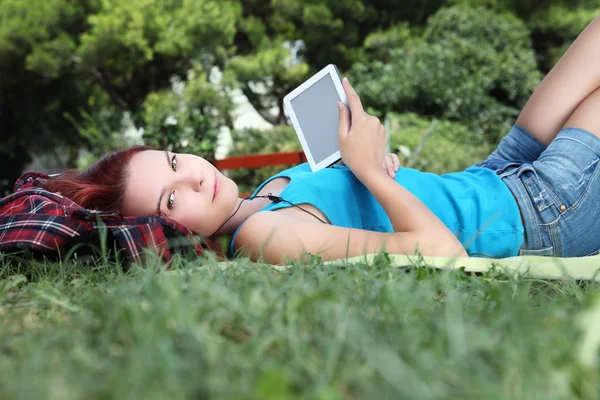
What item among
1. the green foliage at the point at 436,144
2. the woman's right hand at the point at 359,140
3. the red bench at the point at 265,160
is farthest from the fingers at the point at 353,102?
the green foliage at the point at 436,144

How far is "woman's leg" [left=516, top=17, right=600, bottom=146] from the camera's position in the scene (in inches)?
101

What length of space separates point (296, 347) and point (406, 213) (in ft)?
3.85

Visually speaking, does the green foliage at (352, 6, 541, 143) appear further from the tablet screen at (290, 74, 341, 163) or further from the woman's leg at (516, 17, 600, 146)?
the tablet screen at (290, 74, 341, 163)

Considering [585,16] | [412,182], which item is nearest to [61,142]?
[585,16]

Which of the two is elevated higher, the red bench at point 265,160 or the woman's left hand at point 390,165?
the woman's left hand at point 390,165

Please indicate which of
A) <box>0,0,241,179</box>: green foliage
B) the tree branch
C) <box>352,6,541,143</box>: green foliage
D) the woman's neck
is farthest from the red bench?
the tree branch

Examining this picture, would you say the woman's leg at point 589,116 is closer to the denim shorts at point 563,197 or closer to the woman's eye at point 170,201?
the denim shorts at point 563,197

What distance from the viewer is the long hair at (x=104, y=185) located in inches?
90.9

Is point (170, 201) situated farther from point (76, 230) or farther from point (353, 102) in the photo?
point (353, 102)

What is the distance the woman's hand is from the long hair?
581 mm

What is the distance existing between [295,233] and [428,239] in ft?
1.37

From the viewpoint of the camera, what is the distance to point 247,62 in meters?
12.1

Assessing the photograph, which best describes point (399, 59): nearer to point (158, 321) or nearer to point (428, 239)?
point (428, 239)

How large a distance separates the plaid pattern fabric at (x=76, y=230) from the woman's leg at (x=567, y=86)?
1536 millimetres
